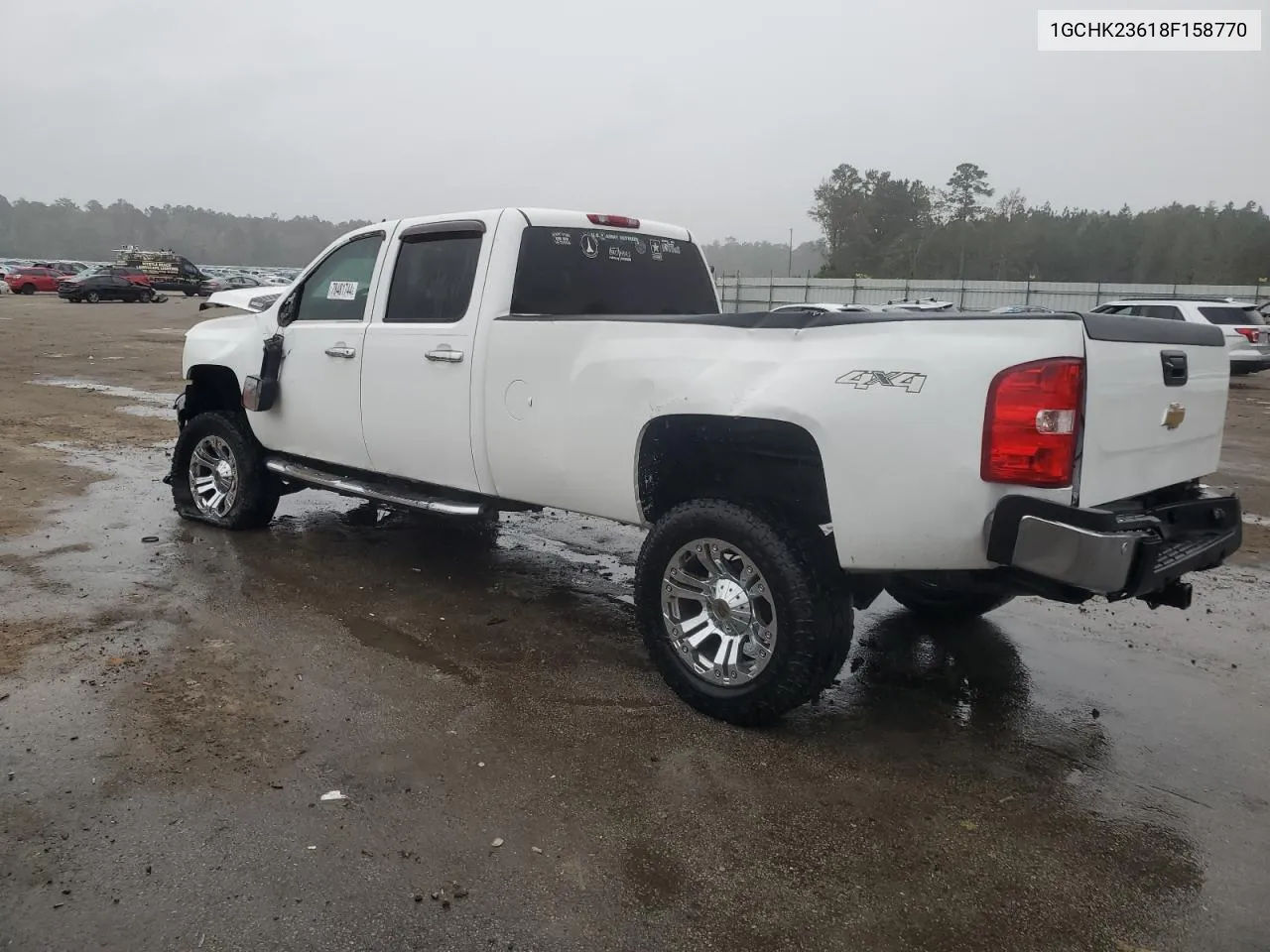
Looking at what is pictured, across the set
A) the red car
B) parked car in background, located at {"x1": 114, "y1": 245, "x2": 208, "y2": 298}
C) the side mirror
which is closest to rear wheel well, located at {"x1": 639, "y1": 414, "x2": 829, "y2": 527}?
the side mirror

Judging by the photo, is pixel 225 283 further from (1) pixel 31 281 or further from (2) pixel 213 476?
(2) pixel 213 476

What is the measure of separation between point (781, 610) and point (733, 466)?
0.79 metres

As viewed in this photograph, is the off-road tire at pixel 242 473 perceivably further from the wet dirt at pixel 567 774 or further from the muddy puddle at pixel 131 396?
the muddy puddle at pixel 131 396

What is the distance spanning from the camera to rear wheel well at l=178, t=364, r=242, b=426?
6473 mm

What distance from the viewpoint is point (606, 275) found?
16.9 feet

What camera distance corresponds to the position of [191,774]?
3.31 meters

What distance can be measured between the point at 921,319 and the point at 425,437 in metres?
2.72

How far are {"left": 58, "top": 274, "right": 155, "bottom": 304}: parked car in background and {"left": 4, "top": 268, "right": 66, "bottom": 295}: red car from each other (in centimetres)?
826

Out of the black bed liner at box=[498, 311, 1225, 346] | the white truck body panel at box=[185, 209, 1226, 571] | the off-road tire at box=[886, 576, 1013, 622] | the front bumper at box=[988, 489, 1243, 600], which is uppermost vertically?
the black bed liner at box=[498, 311, 1225, 346]

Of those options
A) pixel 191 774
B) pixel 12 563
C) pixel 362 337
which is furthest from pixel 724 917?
pixel 12 563

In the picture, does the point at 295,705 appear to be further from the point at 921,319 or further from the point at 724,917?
the point at 921,319

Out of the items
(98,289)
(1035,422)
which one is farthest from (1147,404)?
(98,289)

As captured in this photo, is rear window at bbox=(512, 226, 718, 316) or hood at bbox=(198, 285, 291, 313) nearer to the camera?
rear window at bbox=(512, 226, 718, 316)

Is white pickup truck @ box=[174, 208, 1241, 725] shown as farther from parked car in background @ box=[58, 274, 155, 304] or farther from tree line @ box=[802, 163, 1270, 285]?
tree line @ box=[802, 163, 1270, 285]
